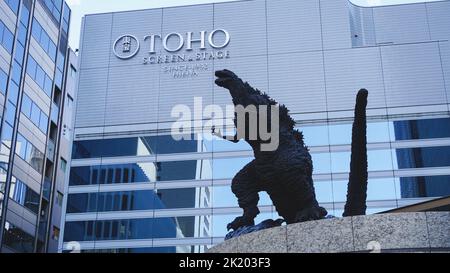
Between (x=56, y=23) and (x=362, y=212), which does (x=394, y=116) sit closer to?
(x=56, y=23)

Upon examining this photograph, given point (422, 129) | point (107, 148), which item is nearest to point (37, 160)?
point (107, 148)

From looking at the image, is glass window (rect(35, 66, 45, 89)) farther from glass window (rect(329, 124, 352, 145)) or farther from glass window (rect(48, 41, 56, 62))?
glass window (rect(329, 124, 352, 145))

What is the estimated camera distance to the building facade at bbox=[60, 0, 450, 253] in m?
43.6

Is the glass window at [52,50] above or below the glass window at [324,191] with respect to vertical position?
above

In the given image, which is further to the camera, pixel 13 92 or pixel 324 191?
pixel 324 191

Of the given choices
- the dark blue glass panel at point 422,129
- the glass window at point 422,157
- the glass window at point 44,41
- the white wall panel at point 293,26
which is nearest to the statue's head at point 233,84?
the glass window at point 422,157

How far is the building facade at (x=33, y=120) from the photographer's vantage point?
40.7 meters

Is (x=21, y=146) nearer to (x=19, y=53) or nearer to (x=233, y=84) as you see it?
(x=19, y=53)

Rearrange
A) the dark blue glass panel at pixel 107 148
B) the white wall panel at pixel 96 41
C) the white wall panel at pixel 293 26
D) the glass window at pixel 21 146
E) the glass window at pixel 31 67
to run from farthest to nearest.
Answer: the white wall panel at pixel 96 41 → the white wall panel at pixel 293 26 → the dark blue glass panel at pixel 107 148 → the glass window at pixel 31 67 → the glass window at pixel 21 146

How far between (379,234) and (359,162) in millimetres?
2071

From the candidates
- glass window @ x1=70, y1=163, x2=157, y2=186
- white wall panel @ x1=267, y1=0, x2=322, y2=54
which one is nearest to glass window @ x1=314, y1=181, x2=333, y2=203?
white wall panel @ x1=267, y1=0, x2=322, y2=54

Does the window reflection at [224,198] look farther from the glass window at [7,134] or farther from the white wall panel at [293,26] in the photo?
the glass window at [7,134]

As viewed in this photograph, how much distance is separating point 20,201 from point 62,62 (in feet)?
44.1

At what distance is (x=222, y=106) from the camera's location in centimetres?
4675
